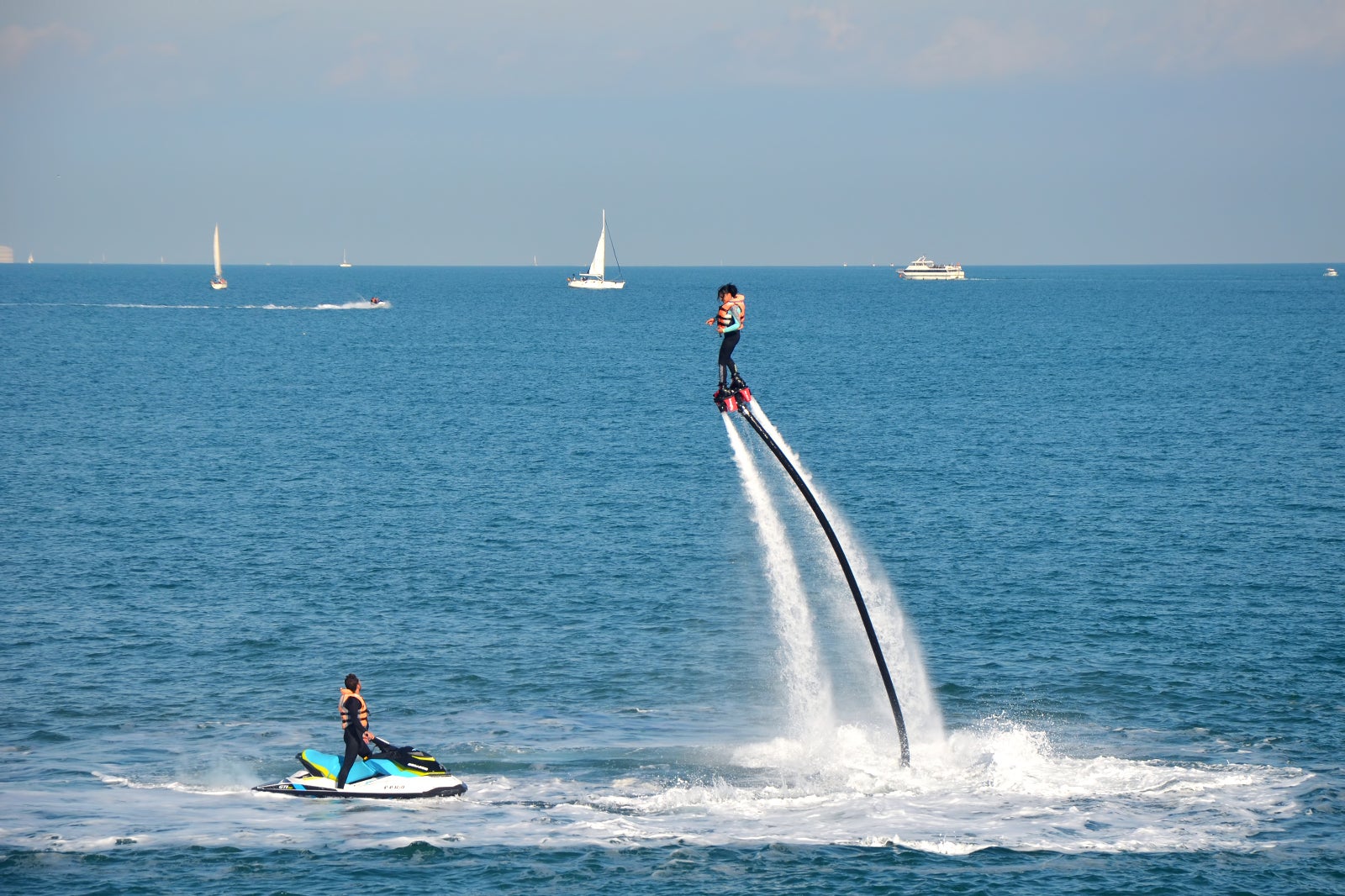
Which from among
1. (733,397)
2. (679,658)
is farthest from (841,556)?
(679,658)

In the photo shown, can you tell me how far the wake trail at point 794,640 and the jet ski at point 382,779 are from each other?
1265 cm

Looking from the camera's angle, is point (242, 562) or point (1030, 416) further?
point (1030, 416)

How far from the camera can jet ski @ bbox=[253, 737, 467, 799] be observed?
41688 mm

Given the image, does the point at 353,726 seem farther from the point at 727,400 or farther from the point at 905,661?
the point at 905,661

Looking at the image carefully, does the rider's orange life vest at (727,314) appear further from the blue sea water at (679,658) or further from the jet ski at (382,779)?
the jet ski at (382,779)

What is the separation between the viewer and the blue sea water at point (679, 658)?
3862 cm

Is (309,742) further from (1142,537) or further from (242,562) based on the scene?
(1142,537)

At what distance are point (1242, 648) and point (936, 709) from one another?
51.4 feet

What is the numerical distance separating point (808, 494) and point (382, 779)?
595 inches

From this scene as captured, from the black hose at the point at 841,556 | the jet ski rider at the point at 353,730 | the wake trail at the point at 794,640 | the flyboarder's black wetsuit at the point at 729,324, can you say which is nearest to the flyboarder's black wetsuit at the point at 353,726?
the jet ski rider at the point at 353,730

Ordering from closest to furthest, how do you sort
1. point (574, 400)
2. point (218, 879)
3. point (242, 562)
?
point (218, 879) < point (242, 562) < point (574, 400)

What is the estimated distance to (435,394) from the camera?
152 meters

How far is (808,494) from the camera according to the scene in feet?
129

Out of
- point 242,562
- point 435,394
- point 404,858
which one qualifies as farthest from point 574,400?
point 404,858
